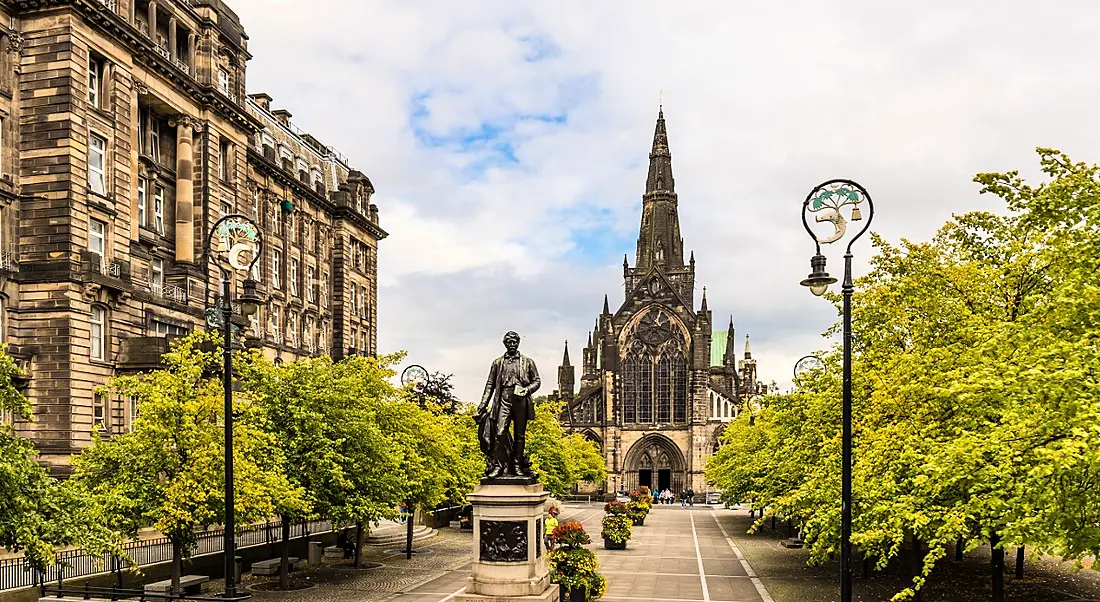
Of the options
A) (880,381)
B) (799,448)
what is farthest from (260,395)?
(880,381)

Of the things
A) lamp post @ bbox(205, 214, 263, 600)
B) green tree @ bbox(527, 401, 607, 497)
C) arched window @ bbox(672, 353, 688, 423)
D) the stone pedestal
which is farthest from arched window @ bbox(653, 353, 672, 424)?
the stone pedestal

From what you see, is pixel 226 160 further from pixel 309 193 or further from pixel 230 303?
pixel 230 303

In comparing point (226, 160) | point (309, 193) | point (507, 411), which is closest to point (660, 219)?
point (309, 193)

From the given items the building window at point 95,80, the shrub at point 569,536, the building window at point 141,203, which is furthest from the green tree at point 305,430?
the building window at point 141,203

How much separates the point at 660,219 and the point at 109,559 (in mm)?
95504

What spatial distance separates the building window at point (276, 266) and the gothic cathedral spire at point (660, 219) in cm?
5953

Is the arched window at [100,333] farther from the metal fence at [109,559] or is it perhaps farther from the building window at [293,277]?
→ the building window at [293,277]

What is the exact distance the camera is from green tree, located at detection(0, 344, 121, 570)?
1673cm

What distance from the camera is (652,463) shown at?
107m

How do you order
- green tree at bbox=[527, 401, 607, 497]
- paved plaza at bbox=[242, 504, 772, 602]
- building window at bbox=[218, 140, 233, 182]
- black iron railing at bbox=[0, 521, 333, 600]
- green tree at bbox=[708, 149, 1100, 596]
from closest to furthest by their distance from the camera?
green tree at bbox=[708, 149, 1100, 596]
black iron railing at bbox=[0, 521, 333, 600]
paved plaza at bbox=[242, 504, 772, 602]
building window at bbox=[218, 140, 233, 182]
green tree at bbox=[527, 401, 607, 497]

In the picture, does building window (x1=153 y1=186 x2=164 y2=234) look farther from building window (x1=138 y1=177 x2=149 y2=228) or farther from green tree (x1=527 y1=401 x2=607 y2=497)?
green tree (x1=527 y1=401 x2=607 y2=497)

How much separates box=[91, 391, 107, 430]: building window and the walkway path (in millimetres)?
15068

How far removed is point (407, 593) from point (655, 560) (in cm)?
1208

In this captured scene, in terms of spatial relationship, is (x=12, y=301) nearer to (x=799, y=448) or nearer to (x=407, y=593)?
(x=407, y=593)
